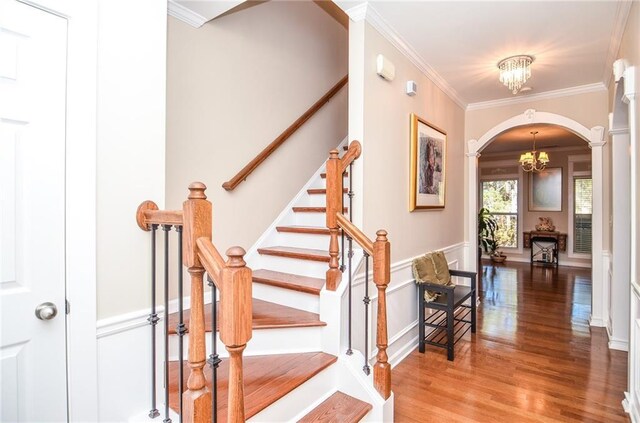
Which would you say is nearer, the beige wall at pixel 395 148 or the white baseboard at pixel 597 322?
the beige wall at pixel 395 148

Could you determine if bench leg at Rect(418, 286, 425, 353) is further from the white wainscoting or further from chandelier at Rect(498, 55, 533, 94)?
chandelier at Rect(498, 55, 533, 94)

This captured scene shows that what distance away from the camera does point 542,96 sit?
4.27 m

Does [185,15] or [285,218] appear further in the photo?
[285,218]

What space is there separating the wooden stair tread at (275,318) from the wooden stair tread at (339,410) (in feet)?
1.47

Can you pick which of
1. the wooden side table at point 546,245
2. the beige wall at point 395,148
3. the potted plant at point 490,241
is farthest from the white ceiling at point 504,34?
the wooden side table at point 546,245

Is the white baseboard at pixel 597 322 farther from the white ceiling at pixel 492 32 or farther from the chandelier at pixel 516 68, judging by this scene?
the chandelier at pixel 516 68

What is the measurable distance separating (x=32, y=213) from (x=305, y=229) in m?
1.99

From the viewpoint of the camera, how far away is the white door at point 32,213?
1.19 meters

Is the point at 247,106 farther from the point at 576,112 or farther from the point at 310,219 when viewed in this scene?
the point at 576,112

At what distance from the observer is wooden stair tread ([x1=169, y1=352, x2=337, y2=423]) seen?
1643 millimetres

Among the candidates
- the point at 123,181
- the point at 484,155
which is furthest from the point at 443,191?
the point at 484,155

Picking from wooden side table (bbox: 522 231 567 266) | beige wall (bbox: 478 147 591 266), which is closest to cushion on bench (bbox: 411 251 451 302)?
wooden side table (bbox: 522 231 567 266)

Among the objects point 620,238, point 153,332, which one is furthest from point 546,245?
point 153,332

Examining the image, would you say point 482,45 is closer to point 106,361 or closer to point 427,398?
point 427,398
